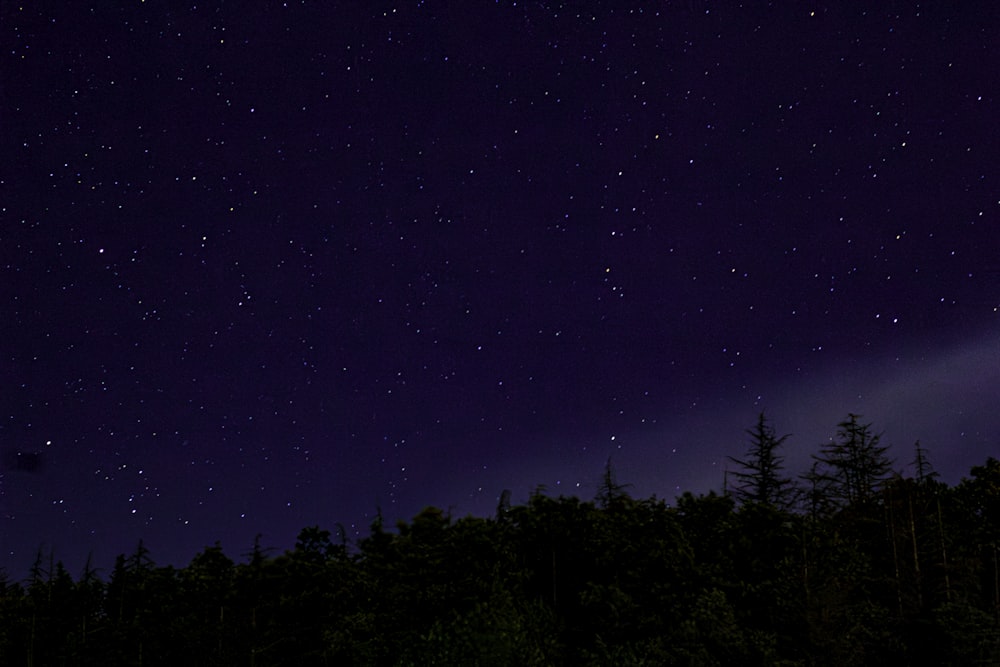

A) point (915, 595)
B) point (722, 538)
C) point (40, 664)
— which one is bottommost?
point (40, 664)

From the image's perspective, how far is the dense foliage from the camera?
1914 centimetres

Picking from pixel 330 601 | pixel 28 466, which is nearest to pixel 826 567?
pixel 330 601

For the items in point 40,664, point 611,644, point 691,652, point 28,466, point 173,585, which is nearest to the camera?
point 28,466

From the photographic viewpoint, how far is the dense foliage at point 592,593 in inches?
754

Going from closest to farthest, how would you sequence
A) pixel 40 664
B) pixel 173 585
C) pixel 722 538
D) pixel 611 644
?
pixel 611 644 < pixel 722 538 < pixel 173 585 < pixel 40 664

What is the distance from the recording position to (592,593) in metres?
20.9

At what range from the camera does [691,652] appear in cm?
1880

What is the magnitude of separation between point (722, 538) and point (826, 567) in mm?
2478

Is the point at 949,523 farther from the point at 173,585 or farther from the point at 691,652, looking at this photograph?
the point at 173,585

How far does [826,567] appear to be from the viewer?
67.5ft

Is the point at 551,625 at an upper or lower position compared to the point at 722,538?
lower

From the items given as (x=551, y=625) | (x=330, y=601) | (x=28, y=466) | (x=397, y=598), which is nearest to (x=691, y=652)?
(x=551, y=625)

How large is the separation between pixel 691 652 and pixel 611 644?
7.02ft

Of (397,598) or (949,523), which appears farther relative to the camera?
(949,523)
